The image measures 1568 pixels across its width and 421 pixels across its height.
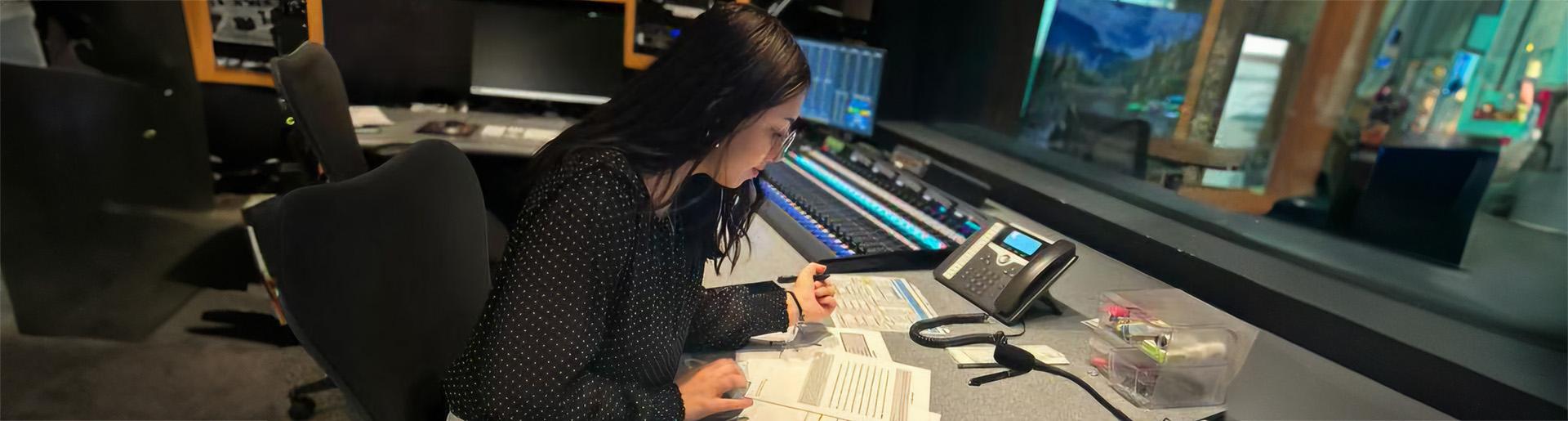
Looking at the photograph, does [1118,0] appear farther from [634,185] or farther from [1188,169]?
[634,185]

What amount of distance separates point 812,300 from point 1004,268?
0.39m

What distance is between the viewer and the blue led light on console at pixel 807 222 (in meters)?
1.32

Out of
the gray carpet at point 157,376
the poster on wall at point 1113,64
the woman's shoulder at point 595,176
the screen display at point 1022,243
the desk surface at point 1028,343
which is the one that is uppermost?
the poster on wall at point 1113,64

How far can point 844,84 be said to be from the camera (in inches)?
84.9

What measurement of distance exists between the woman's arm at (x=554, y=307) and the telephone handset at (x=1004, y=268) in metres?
0.70

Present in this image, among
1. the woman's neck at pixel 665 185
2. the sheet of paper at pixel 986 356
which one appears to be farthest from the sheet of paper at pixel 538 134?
the sheet of paper at pixel 986 356

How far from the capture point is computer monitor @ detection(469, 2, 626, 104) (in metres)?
2.47

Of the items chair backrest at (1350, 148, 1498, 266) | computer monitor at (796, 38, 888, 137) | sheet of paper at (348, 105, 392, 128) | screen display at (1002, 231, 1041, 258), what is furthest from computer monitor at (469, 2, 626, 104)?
chair backrest at (1350, 148, 1498, 266)

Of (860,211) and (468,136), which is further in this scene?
(468,136)

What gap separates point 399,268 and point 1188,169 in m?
1.68

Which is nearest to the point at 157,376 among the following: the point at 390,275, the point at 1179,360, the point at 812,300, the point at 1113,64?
the point at 390,275

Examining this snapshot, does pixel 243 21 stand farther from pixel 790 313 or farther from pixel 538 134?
pixel 790 313

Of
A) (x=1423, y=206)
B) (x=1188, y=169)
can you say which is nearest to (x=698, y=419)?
(x=1423, y=206)

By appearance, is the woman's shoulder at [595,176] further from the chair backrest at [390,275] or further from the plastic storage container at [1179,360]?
the plastic storage container at [1179,360]
